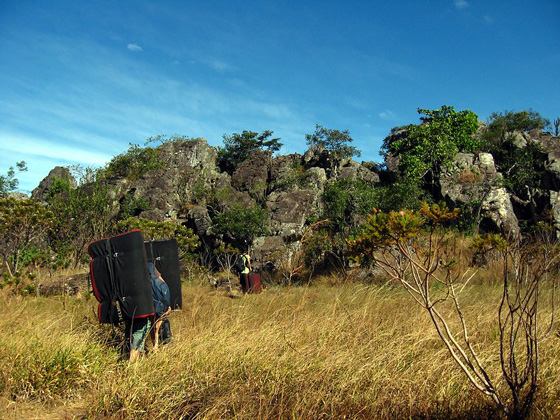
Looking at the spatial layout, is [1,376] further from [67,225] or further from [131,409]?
[67,225]

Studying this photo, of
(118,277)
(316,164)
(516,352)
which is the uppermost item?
(316,164)

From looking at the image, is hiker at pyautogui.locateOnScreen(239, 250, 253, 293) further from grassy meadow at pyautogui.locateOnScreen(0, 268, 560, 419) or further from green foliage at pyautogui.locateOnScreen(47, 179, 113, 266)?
green foliage at pyautogui.locateOnScreen(47, 179, 113, 266)

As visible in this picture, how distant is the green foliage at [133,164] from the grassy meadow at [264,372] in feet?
94.2

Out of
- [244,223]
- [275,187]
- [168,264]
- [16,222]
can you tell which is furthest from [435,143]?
[168,264]

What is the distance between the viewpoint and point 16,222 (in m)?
11.2

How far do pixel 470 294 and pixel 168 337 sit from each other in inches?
184

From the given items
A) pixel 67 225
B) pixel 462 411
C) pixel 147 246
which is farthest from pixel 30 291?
pixel 67 225

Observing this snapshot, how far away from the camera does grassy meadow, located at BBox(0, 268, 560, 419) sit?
2918mm

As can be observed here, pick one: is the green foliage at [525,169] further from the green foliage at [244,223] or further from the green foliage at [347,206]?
the green foliage at [244,223]

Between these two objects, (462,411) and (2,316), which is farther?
(2,316)

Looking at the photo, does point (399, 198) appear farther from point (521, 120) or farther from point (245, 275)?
point (521, 120)

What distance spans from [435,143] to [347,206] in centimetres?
780

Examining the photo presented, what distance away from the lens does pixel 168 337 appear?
4.65 metres

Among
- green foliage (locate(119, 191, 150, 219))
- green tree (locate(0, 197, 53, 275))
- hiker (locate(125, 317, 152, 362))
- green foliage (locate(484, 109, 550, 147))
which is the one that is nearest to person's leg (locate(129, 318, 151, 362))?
hiker (locate(125, 317, 152, 362))
